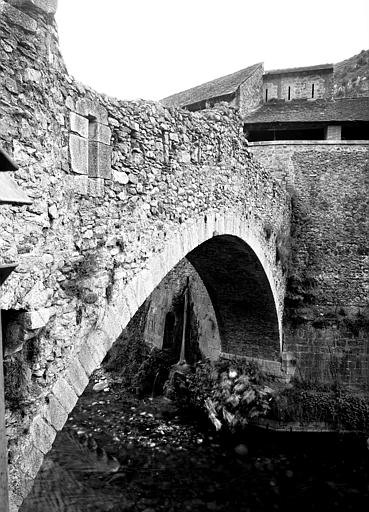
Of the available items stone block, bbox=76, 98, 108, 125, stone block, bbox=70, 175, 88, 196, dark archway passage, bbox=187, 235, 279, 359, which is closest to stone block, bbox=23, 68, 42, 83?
stone block, bbox=76, 98, 108, 125

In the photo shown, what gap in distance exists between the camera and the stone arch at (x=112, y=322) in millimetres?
3037

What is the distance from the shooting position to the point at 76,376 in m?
3.46

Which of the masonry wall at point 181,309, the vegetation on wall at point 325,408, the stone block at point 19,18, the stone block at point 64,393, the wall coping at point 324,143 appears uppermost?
the wall coping at point 324,143

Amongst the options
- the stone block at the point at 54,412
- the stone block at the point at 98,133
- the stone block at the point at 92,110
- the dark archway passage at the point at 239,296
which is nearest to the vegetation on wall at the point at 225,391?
the dark archway passage at the point at 239,296

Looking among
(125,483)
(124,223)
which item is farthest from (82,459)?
(124,223)

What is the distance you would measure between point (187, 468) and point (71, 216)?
646 cm

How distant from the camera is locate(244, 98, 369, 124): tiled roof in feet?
40.3

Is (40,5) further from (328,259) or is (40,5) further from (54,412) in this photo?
(328,259)

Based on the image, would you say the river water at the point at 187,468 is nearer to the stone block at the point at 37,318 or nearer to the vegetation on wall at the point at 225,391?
the vegetation on wall at the point at 225,391

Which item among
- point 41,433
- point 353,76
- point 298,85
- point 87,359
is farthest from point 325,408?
point 353,76

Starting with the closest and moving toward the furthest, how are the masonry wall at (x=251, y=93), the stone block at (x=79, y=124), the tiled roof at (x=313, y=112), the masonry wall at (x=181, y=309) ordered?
the stone block at (x=79, y=124) → the masonry wall at (x=181, y=309) → the tiled roof at (x=313, y=112) → the masonry wall at (x=251, y=93)

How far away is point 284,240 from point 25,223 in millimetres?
8371

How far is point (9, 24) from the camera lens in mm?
2725

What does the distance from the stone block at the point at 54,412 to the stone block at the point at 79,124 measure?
6.60 ft
